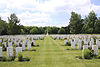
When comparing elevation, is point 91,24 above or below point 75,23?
below

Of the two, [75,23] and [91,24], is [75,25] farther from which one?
[91,24]

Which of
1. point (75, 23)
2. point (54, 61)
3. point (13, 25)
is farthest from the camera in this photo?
point (75, 23)

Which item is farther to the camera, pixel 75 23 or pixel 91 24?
pixel 75 23

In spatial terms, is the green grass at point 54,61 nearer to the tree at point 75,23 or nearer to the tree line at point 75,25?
the tree line at point 75,25

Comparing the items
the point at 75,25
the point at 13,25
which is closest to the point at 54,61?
the point at 13,25

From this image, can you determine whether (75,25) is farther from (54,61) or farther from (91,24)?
(54,61)

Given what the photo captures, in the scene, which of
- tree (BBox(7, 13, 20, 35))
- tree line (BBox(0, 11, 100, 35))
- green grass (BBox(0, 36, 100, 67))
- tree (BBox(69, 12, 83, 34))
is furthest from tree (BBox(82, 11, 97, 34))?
green grass (BBox(0, 36, 100, 67))

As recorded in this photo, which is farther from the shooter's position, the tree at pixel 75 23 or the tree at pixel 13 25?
the tree at pixel 75 23

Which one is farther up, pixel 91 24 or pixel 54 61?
pixel 91 24

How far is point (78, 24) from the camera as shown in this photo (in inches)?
2436

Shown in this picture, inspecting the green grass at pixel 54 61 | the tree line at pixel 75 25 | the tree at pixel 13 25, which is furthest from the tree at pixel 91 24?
the green grass at pixel 54 61

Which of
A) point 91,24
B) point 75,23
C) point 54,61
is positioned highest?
point 75,23

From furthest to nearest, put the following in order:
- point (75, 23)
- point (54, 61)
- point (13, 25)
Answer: point (75, 23) → point (13, 25) → point (54, 61)

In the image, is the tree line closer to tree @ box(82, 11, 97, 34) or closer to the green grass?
tree @ box(82, 11, 97, 34)
